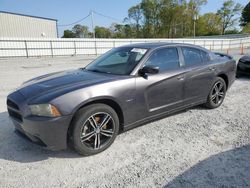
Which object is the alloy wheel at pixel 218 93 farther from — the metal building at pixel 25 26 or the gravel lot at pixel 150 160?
the metal building at pixel 25 26

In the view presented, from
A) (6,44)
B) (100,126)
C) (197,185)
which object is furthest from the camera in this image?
(6,44)

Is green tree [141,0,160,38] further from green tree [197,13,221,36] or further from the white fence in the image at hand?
the white fence

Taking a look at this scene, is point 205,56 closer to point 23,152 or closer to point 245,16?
point 23,152

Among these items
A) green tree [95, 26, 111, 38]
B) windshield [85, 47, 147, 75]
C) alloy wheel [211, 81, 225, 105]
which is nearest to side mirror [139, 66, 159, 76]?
windshield [85, 47, 147, 75]

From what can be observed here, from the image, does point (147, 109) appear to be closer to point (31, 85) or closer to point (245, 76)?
point (31, 85)

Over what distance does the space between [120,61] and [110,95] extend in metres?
1.06

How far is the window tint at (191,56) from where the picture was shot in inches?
169

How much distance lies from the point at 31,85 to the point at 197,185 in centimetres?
272

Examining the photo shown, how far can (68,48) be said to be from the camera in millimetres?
24156

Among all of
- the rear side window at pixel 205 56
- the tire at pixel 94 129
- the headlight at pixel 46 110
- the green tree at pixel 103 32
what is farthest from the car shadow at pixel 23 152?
the green tree at pixel 103 32

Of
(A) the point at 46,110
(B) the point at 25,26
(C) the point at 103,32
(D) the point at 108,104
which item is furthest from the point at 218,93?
(C) the point at 103,32

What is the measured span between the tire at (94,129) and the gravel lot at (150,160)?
0.46 feet

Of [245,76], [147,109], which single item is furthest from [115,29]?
[147,109]

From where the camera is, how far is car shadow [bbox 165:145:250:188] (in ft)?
8.14
